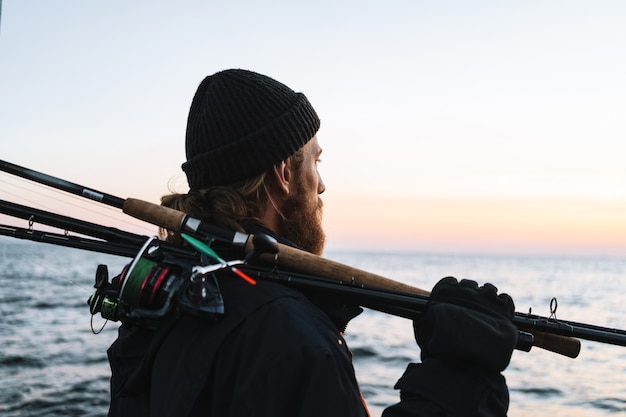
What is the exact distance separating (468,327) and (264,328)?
0.76 metres

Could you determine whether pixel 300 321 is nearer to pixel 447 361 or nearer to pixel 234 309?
pixel 234 309

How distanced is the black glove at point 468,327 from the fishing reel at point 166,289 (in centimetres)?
81

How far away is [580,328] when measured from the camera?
2.98 metres

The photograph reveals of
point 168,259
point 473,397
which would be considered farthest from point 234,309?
point 473,397

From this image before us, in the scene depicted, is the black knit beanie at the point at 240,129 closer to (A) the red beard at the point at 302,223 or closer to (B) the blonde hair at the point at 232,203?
(B) the blonde hair at the point at 232,203

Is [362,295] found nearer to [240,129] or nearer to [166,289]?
[166,289]

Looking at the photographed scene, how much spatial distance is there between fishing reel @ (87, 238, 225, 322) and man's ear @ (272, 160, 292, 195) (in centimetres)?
73

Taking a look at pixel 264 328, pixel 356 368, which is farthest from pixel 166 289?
pixel 356 368

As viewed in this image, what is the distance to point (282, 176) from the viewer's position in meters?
2.96

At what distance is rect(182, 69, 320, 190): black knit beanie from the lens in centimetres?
289

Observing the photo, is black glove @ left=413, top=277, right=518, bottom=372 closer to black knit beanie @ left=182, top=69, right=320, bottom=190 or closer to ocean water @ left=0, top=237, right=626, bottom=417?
black knit beanie @ left=182, top=69, right=320, bottom=190

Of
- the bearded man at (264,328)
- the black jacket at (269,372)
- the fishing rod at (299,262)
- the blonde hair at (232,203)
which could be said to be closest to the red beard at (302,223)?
the bearded man at (264,328)

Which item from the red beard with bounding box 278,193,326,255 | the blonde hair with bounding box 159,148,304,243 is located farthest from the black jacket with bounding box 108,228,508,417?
the red beard with bounding box 278,193,326,255

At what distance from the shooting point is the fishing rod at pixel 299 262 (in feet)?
8.60
